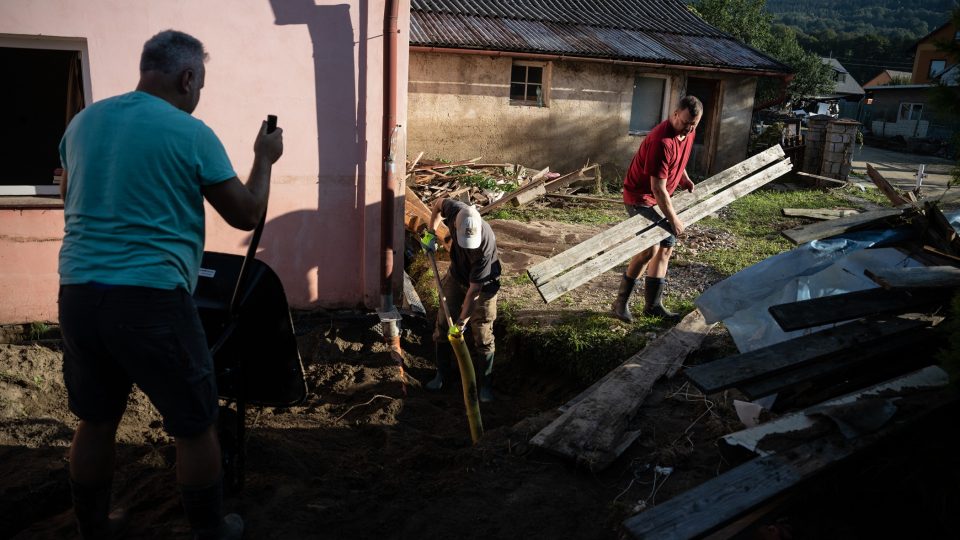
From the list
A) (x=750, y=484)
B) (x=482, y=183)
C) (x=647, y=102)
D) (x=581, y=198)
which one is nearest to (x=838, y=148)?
(x=647, y=102)

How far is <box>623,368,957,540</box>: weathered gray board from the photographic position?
2412mm

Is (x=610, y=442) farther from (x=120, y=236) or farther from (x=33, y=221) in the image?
(x=33, y=221)

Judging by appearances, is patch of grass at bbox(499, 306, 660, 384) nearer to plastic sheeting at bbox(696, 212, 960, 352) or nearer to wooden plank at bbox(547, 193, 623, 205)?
plastic sheeting at bbox(696, 212, 960, 352)

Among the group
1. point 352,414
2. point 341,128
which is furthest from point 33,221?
point 352,414

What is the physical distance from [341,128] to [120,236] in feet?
11.8

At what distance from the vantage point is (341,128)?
579cm

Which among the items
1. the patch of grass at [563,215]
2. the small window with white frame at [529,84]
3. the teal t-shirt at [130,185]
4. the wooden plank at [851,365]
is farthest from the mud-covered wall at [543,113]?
the teal t-shirt at [130,185]

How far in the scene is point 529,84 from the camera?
48.0 feet

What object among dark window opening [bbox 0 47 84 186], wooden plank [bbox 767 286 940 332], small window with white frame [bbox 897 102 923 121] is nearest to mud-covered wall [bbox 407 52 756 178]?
dark window opening [bbox 0 47 84 186]

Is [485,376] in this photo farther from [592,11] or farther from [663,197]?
[592,11]

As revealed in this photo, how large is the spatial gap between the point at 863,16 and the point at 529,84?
142m

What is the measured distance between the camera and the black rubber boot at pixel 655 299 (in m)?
6.08

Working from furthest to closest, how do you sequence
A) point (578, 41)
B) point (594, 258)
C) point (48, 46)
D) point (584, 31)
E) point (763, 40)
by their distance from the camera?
point (763, 40)
point (584, 31)
point (578, 41)
point (594, 258)
point (48, 46)

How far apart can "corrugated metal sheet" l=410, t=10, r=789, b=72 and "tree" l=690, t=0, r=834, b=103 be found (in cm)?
1446
